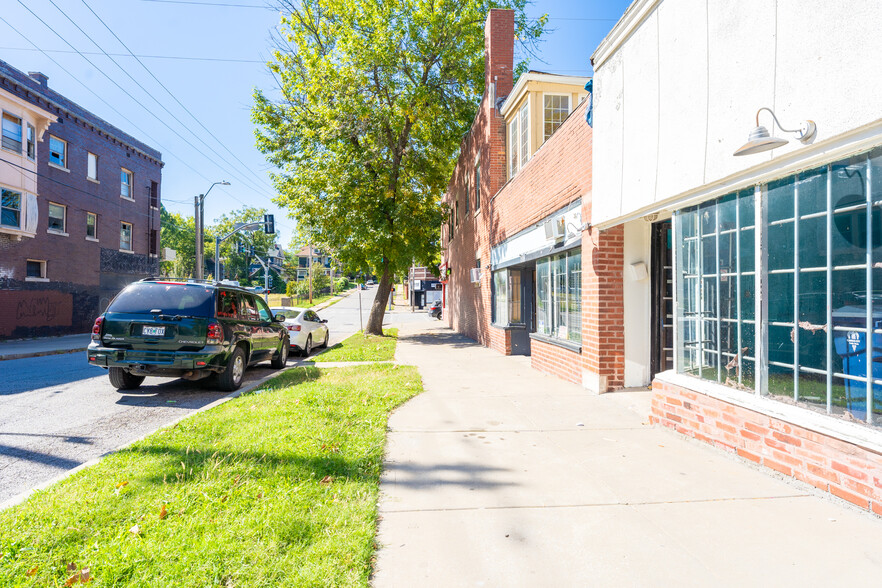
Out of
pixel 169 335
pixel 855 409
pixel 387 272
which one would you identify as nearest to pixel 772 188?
pixel 855 409

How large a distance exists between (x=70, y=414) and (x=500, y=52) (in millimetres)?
12578

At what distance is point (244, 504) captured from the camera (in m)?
3.29

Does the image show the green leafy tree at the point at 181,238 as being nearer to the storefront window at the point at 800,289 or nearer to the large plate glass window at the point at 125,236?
the large plate glass window at the point at 125,236

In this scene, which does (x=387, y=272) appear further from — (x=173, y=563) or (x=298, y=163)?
(x=173, y=563)

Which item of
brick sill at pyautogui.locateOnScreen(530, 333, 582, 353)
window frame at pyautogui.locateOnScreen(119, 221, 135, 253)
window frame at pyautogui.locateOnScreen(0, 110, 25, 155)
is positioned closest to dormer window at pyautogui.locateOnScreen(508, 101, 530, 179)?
brick sill at pyautogui.locateOnScreen(530, 333, 582, 353)

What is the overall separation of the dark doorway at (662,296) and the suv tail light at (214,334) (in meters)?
6.42

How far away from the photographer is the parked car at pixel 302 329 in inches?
531

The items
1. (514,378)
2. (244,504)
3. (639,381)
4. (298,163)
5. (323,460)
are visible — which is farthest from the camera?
(298,163)

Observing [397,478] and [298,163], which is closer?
[397,478]

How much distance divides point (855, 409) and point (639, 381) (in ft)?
11.8

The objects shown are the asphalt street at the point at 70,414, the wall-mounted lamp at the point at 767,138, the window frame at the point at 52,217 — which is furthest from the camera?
the window frame at the point at 52,217

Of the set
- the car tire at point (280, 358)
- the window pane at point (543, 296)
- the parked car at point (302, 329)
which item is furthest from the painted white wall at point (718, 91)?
the parked car at point (302, 329)

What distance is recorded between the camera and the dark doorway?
6559mm

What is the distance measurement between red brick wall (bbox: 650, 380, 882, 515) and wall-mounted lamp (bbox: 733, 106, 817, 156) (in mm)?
2072
